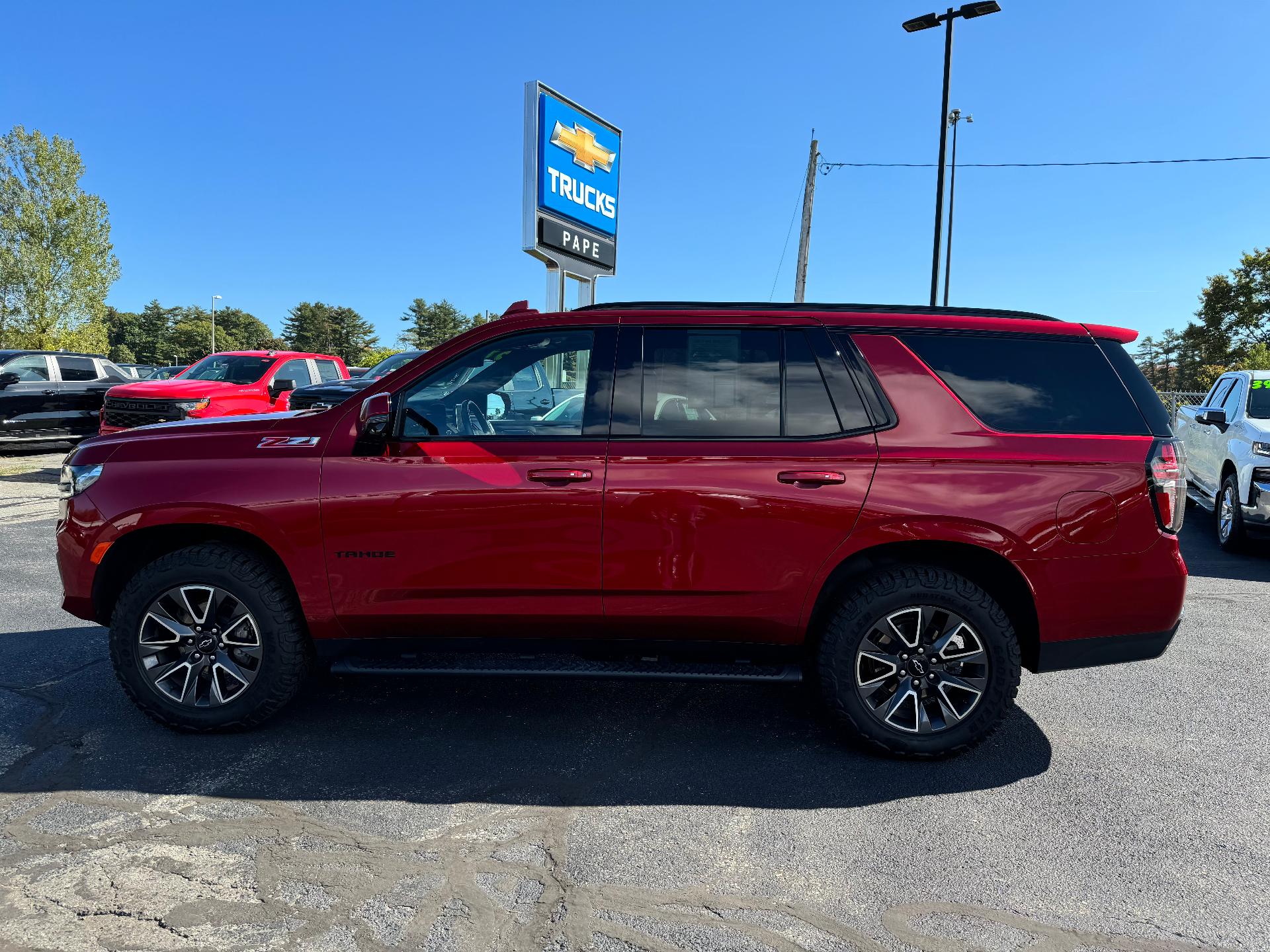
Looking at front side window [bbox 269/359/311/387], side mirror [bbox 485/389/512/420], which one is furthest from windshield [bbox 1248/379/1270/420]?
front side window [bbox 269/359/311/387]

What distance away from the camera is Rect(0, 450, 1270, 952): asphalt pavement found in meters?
2.60

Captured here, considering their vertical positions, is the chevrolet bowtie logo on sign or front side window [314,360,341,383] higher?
the chevrolet bowtie logo on sign

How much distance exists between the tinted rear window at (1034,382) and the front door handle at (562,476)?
58.3 inches

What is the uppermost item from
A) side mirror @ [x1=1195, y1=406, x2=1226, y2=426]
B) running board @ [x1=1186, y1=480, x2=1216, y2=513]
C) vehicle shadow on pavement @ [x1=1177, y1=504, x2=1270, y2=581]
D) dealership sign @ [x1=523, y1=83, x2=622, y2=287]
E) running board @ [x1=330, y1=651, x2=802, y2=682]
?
dealership sign @ [x1=523, y1=83, x2=622, y2=287]

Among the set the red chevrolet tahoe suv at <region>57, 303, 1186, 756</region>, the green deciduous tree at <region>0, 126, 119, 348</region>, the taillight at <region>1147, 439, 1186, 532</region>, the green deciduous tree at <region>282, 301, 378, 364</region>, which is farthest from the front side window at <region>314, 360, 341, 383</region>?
the green deciduous tree at <region>282, 301, 378, 364</region>

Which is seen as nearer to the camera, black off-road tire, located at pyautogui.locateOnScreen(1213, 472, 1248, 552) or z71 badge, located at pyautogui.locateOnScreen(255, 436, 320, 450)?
z71 badge, located at pyautogui.locateOnScreen(255, 436, 320, 450)

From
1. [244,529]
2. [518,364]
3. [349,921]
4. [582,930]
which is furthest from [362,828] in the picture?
[518,364]

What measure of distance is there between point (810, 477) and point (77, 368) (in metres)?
15.9

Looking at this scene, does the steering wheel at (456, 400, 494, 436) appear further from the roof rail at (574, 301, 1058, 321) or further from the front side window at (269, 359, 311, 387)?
the front side window at (269, 359, 311, 387)

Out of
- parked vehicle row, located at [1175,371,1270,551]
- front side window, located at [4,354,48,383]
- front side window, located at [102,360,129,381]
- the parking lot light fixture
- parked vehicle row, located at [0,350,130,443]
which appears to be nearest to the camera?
parked vehicle row, located at [1175,371,1270,551]

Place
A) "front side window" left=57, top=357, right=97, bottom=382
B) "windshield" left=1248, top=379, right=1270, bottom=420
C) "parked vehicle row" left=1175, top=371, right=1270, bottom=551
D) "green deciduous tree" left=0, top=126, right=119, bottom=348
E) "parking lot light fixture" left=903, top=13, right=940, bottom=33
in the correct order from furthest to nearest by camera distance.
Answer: "green deciduous tree" left=0, top=126, right=119, bottom=348 → "parking lot light fixture" left=903, top=13, right=940, bottom=33 → "front side window" left=57, top=357, right=97, bottom=382 → "windshield" left=1248, top=379, right=1270, bottom=420 → "parked vehicle row" left=1175, top=371, right=1270, bottom=551

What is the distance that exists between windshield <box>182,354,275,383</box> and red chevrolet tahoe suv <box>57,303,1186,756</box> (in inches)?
419

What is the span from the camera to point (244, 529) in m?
3.79

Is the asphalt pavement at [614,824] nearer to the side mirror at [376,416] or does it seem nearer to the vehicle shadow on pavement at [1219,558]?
the side mirror at [376,416]
